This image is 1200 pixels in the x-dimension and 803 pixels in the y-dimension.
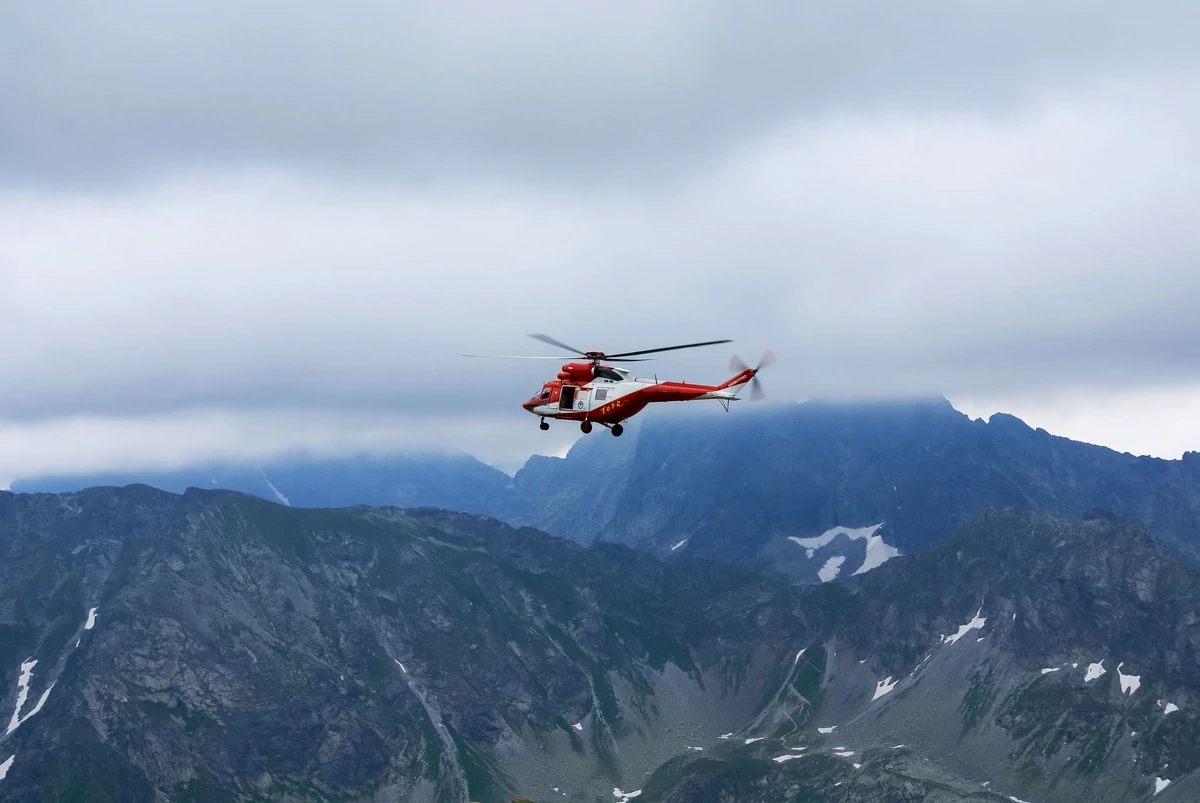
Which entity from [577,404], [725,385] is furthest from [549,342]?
[725,385]

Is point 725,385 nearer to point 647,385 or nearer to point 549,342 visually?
point 647,385

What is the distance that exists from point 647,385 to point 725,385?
9148mm

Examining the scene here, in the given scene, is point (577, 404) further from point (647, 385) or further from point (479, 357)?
point (479, 357)

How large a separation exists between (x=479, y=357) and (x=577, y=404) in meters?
20.6

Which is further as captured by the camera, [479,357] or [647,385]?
[647,385]

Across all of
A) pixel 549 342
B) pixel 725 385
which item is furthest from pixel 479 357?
pixel 725 385

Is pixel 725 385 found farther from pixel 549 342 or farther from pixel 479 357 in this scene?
pixel 479 357

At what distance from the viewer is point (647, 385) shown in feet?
533

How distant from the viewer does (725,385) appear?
162250 mm

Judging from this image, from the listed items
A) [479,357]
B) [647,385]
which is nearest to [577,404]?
[647,385]

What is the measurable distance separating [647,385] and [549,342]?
12666 millimetres

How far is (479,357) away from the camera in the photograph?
148375mm

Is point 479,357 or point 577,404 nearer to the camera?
point 479,357

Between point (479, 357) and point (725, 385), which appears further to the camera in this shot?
point (725, 385)
